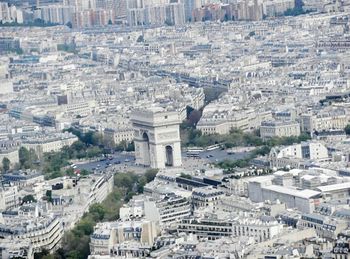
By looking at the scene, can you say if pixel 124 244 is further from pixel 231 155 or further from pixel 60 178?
pixel 231 155

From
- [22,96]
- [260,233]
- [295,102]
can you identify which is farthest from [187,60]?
[260,233]

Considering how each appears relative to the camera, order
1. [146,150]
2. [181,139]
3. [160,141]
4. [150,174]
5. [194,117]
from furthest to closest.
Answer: [194,117]
[181,139]
[146,150]
[160,141]
[150,174]

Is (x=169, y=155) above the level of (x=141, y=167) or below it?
above

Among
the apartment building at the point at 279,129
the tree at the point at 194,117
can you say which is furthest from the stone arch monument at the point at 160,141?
the tree at the point at 194,117

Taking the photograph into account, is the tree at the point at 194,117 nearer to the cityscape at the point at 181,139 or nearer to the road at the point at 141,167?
the cityscape at the point at 181,139

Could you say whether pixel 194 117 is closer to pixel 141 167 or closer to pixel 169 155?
pixel 169 155

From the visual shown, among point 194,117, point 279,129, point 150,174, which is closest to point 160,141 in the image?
point 150,174

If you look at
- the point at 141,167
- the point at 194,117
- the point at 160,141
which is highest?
the point at 160,141
